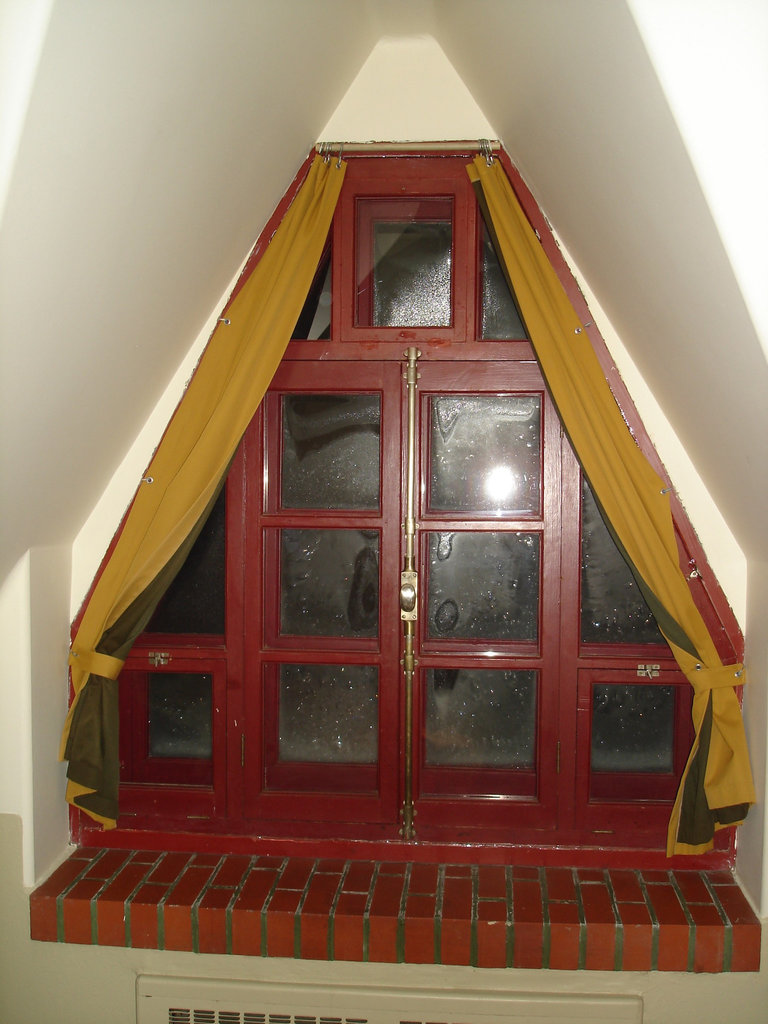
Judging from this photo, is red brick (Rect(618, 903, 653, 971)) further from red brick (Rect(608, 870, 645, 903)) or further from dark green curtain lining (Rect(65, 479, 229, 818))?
dark green curtain lining (Rect(65, 479, 229, 818))

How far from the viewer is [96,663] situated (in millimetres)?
1981

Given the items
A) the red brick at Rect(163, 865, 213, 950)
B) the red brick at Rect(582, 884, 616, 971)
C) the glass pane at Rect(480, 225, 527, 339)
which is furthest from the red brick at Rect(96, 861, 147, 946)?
the glass pane at Rect(480, 225, 527, 339)

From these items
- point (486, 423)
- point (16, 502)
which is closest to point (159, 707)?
point (16, 502)

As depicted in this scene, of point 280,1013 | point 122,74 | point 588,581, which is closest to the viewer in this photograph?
point 122,74

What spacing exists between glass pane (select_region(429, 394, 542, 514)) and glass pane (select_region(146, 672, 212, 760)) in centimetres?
89

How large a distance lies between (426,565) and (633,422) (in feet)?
2.24

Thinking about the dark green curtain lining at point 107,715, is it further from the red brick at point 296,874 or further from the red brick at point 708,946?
the red brick at point 708,946

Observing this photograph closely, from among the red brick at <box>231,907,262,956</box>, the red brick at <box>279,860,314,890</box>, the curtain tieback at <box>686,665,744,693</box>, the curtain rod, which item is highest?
the curtain rod

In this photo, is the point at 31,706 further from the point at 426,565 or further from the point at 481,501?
the point at 481,501

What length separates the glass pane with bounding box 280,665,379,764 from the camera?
2170mm

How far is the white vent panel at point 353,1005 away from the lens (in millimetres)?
1848

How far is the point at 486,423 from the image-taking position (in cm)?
212

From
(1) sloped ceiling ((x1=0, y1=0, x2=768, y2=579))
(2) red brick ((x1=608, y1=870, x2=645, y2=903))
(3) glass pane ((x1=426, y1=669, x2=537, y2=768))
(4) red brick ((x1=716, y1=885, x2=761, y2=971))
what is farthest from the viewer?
(3) glass pane ((x1=426, y1=669, x2=537, y2=768))

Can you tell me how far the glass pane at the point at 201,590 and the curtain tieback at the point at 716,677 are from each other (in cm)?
130
